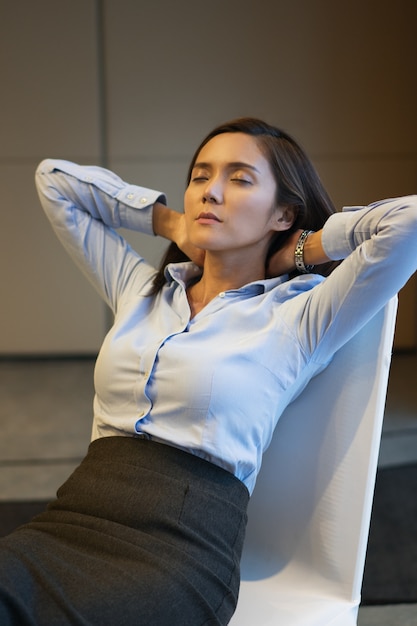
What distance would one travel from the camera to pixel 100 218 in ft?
5.62

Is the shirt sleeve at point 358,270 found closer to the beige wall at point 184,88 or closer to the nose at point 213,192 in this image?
the nose at point 213,192

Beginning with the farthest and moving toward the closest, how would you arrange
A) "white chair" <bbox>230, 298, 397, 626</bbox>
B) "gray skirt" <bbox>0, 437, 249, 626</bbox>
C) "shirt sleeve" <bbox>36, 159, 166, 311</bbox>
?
"shirt sleeve" <bbox>36, 159, 166, 311</bbox> < "white chair" <bbox>230, 298, 397, 626</bbox> < "gray skirt" <bbox>0, 437, 249, 626</bbox>

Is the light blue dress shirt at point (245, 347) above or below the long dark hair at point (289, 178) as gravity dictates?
below

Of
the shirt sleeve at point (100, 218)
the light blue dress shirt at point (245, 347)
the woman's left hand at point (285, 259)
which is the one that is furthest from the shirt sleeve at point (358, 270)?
the shirt sleeve at point (100, 218)

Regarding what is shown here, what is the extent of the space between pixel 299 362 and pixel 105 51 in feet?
9.63

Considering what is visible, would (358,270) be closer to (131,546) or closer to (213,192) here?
(213,192)

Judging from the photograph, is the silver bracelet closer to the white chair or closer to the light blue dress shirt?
the light blue dress shirt

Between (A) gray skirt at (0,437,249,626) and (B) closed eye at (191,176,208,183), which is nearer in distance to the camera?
(A) gray skirt at (0,437,249,626)

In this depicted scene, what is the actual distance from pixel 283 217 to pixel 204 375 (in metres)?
0.39

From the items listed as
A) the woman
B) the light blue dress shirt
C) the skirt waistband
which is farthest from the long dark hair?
A: the skirt waistband

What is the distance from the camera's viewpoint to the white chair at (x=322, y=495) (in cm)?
130

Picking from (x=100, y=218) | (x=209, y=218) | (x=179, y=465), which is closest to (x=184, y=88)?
(x=100, y=218)

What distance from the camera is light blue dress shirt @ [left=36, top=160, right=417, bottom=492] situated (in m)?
1.21

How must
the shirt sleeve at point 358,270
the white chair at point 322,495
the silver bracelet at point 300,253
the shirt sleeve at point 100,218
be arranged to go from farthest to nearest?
the shirt sleeve at point 100,218 → the silver bracelet at point 300,253 → the white chair at point 322,495 → the shirt sleeve at point 358,270
